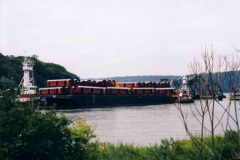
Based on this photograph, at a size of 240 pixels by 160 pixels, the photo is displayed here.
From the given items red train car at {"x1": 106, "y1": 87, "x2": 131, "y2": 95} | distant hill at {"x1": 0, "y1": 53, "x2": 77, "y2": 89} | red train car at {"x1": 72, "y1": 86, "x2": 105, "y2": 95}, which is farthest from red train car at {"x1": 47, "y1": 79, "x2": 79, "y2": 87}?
red train car at {"x1": 106, "y1": 87, "x2": 131, "y2": 95}

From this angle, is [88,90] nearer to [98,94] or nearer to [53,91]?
[98,94]

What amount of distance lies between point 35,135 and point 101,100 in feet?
246

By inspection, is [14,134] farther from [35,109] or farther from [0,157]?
[35,109]

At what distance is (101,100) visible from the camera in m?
83.2

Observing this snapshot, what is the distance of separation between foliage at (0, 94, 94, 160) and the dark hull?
174ft

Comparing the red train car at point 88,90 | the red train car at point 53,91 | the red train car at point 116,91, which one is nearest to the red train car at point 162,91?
the red train car at point 116,91

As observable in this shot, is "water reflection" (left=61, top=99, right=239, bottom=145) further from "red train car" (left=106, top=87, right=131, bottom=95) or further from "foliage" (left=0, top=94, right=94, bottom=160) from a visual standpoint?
"red train car" (left=106, top=87, right=131, bottom=95)

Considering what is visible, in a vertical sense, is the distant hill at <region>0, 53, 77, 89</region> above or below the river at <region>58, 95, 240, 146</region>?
above

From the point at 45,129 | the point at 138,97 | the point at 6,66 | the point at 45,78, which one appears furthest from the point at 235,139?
the point at 45,78

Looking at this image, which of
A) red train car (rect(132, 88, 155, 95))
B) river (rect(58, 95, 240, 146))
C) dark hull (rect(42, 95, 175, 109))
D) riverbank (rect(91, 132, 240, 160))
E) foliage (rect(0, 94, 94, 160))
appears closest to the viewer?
foliage (rect(0, 94, 94, 160))

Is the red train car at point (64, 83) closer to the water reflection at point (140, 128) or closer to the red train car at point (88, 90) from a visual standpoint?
the red train car at point (88, 90)

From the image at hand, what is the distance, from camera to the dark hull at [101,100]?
7281 cm

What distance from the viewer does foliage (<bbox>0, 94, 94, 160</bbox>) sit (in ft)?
26.7

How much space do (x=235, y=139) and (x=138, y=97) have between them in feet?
282
